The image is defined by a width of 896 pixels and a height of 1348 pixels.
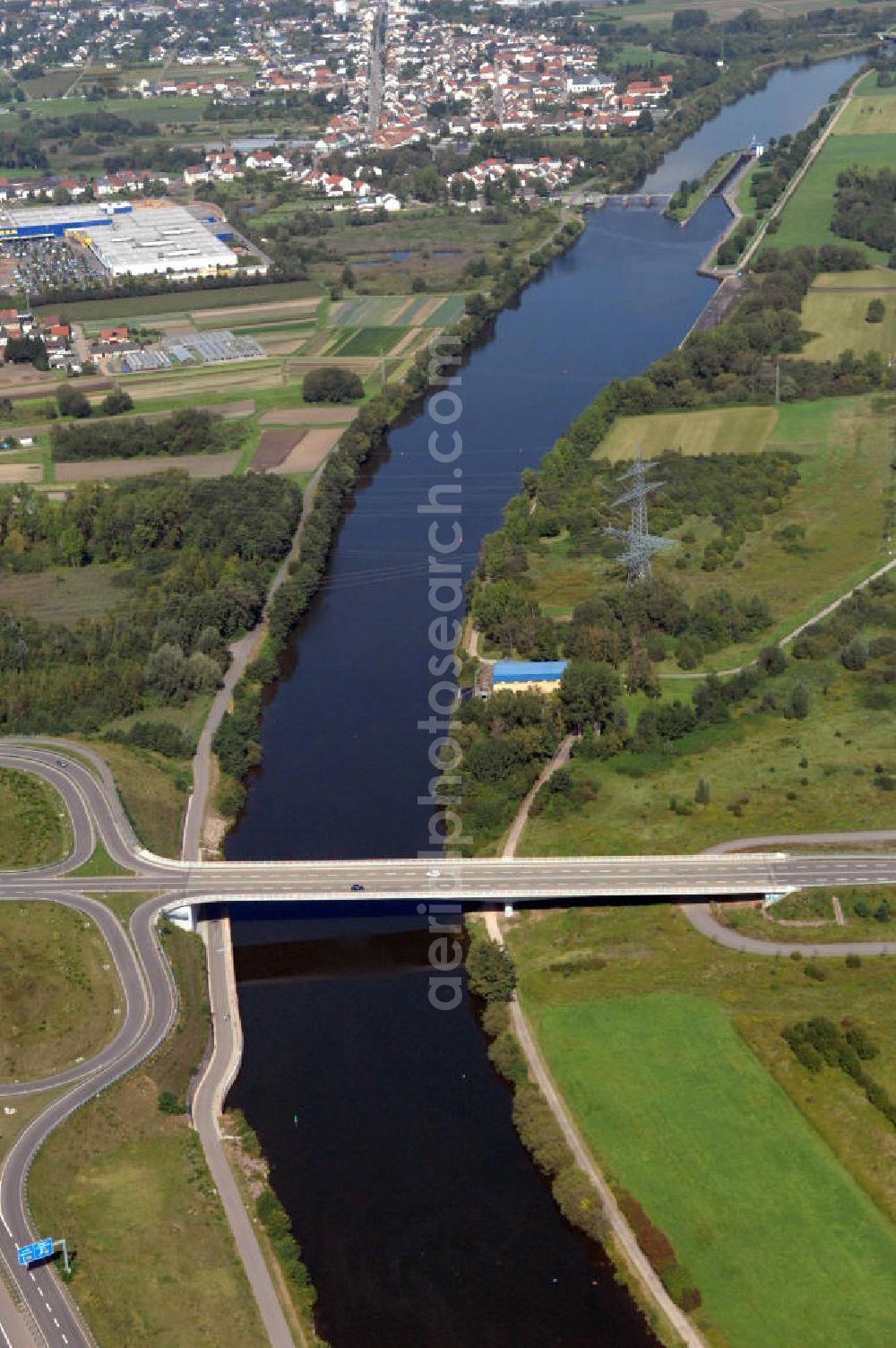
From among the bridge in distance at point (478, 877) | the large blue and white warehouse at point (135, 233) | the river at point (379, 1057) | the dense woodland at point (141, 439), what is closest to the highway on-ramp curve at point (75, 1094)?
the bridge in distance at point (478, 877)

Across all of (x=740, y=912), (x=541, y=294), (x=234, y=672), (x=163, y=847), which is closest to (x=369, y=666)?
(x=234, y=672)

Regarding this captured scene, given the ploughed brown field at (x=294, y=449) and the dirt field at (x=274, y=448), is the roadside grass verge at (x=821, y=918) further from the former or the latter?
the dirt field at (x=274, y=448)

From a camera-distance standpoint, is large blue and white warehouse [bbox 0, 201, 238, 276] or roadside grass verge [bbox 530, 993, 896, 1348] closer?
roadside grass verge [bbox 530, 993, 896, 1348]

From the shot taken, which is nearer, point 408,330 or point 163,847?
point 163,847

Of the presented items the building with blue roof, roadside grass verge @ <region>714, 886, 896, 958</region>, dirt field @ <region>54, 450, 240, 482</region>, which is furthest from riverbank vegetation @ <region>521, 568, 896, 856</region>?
dirt field @ <region>54, 450, 240, 482</region>

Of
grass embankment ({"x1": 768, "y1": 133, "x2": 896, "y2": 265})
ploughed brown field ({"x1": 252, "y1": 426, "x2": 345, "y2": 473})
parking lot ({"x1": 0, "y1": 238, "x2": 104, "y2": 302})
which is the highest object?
grass embankment ({"x1": 768, "y1": 133, "x2": 896, "y2": 265})

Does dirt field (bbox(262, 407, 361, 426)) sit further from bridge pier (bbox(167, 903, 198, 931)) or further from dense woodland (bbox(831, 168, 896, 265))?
bridge pier (bbox(167, 903, 198, 931))

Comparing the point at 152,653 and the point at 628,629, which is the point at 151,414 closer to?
the point at 152,653
